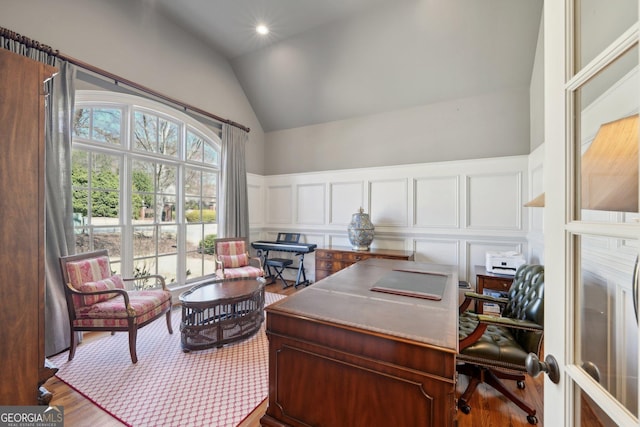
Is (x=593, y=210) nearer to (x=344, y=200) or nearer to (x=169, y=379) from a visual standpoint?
(x=169, y=379)

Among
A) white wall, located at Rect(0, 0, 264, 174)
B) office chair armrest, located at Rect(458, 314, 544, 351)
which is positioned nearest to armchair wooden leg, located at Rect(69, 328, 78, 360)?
white wall, located at Rect(0, 0, 264, 174)

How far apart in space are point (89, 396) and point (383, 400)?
7.11 feet

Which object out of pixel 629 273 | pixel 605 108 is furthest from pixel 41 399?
pixel 605 108

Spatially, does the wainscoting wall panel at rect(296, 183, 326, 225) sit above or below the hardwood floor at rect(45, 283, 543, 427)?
above

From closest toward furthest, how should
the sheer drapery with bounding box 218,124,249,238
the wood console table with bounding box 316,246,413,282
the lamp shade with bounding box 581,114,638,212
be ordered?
the lamp shade with bounding box 581,114,638,212
the wood console table with bounding box 316,246,413,282
the sheer drapery with bounding box 218,124,249,238

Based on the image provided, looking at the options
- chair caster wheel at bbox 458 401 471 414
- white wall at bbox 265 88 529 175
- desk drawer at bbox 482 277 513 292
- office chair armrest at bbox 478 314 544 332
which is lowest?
chair caster wheel at bbox 458 401 471 414

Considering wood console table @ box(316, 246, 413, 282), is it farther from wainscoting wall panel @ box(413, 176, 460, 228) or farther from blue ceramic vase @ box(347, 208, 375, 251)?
wainscoting wall panel @ box(413, 176, 460, 228)

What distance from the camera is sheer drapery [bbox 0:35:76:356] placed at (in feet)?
7.83

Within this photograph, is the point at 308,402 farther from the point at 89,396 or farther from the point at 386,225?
the point at 386,225

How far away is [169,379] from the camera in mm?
2047

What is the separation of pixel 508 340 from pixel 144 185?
4.29m

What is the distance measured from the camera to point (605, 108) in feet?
2.08

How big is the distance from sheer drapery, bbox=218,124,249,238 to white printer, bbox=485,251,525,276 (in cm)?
378

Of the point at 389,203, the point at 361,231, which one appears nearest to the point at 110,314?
the point at 361,231
